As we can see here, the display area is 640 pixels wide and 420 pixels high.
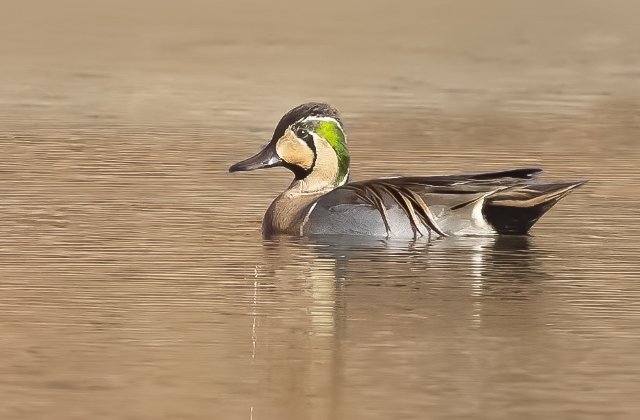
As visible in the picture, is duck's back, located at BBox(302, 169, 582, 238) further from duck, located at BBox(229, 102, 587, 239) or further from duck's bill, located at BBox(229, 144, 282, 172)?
duck's bill, located at BBox(229, 144, 282, 172)

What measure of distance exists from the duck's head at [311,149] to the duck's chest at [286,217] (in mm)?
274

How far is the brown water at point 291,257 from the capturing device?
26.1 ft

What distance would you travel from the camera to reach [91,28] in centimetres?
2675

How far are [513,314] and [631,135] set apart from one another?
7.45m

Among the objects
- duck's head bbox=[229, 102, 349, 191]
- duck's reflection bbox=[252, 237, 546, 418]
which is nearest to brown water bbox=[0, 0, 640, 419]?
duck's reflection bbox=[252, 237, 546, 418]

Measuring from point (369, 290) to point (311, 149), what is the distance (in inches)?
96.7

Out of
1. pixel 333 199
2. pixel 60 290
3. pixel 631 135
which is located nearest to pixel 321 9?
pixel 631 135

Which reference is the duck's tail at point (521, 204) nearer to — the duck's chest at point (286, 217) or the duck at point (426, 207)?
the duck at point (426, 207)

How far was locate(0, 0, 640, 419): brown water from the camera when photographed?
7969 millimetres

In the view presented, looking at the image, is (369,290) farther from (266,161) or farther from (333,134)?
(266,161)

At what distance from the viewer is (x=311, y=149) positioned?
1227cm

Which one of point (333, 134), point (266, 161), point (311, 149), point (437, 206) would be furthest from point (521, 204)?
point (266, 161)

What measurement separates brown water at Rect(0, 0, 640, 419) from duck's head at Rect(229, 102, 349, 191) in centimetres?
49

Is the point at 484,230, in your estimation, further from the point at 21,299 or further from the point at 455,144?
the point at 455,144
